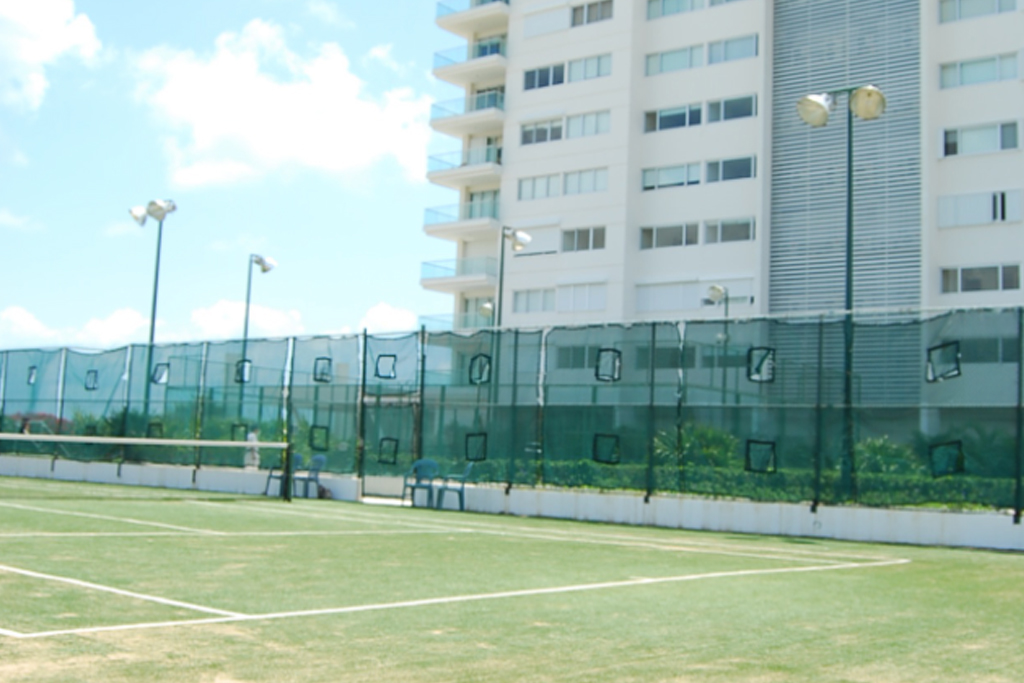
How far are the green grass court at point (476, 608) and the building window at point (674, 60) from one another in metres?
38.6

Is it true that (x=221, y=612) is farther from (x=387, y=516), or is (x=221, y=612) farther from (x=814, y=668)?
(x=387, y=516)

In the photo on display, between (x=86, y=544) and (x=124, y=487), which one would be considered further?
(x=124, y=487)

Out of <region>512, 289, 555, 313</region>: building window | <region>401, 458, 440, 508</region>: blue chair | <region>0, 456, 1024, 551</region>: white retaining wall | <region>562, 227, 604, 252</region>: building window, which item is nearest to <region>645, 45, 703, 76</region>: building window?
<region>562, 227, 604, 252</region>: building window

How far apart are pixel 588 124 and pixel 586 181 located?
2604mm

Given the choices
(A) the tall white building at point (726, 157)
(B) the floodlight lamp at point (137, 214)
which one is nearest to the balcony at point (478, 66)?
(A) the tall white building at point (726, 157)

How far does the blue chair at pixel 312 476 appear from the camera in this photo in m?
24.9

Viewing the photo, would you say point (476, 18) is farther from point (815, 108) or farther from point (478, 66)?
point (815, 108)

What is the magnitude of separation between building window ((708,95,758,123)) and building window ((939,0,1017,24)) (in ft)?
25.6

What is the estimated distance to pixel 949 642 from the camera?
7.75 meters

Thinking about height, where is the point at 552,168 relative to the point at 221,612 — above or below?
above

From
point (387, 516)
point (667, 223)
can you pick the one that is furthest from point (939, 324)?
point (667, 223)

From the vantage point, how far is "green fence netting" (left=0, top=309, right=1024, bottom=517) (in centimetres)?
1723

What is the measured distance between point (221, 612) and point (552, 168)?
158 ft

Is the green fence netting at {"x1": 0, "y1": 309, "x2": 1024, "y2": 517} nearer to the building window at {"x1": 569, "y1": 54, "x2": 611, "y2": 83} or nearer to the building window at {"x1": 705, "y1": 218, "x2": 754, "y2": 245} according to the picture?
the building window at {"x1": 705, "y1": 218, "x2": 754, "y2": 245}
